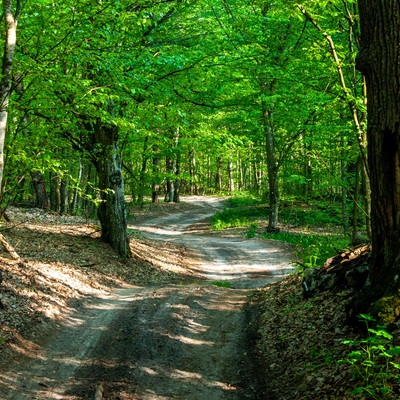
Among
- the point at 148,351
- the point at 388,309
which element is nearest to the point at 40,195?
the point at 148,351

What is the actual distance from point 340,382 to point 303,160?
1961 cm

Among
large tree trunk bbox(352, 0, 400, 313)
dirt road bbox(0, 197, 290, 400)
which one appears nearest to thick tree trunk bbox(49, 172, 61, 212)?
dirt road bbox(0, 197, 290, 400)

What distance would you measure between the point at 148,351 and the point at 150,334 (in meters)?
0.76

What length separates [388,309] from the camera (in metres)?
5.29

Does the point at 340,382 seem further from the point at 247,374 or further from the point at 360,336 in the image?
the point at 247,374

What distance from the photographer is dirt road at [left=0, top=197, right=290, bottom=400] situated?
5914 millimetres

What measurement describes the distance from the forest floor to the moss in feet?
2.39

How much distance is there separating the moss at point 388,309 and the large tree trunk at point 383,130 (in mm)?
90

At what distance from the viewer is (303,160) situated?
929 inches

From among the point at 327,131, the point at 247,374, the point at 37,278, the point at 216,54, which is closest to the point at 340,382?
the point at 247,374

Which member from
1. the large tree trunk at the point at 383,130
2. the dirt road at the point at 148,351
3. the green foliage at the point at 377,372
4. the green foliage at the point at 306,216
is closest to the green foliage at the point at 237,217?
the green foliage at the point at 306,216

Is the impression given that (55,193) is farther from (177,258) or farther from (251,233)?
(251,233)

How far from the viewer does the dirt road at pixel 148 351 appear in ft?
19.4

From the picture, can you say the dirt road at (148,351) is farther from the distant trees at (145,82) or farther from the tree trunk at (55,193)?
the tree trunk at (55,193)
